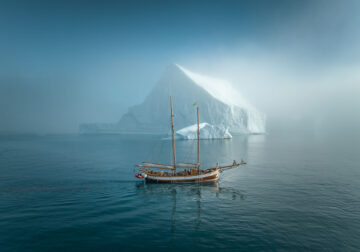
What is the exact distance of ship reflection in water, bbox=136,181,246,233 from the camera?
21.2m

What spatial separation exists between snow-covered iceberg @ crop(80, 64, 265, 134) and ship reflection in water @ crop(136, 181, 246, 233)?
84.0 m

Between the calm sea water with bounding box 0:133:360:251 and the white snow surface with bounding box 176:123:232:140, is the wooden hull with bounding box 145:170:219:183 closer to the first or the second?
the calm sea water with bounding box 0:133:360:251

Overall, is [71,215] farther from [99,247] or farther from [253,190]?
[253,190]

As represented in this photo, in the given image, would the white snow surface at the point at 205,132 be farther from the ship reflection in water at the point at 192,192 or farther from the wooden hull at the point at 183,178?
the ship reflection in water at the point at 192,192

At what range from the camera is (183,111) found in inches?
4651

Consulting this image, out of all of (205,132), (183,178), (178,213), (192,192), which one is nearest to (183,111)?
(205,132)

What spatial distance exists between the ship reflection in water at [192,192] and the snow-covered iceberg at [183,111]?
83980 millimetres

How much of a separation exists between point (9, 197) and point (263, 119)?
13407 centimetres

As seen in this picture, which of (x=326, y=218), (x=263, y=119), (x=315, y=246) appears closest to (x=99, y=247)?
(x=315, y=246)

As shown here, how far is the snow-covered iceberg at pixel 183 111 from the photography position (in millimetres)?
116312

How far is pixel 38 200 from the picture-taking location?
21344mm

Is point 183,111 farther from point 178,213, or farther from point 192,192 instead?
point 178,213

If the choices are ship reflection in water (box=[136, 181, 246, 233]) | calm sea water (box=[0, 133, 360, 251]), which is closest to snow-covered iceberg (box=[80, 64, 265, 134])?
ship reflection in water (box=[136, 181, 246, 233])

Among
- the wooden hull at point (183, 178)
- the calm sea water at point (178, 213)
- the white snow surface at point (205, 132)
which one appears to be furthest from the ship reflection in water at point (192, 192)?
the white snow surface at point (205, 132)
